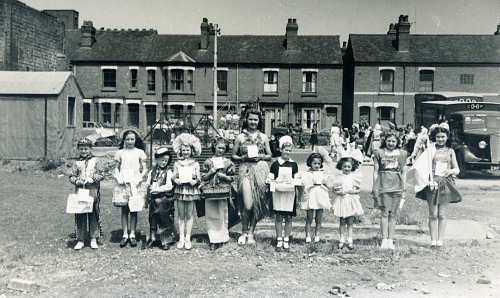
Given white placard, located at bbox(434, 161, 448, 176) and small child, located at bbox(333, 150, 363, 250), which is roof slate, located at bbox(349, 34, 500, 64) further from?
small child, located at bbox(333, 150, 363, 250)

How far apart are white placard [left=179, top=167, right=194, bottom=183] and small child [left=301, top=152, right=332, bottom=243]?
1713 mm

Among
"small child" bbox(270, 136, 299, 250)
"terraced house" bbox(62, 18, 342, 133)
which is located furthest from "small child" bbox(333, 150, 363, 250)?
"terraced house" bbox(62, 18, 342, 133)

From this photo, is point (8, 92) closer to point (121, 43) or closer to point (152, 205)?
point (152, 205)

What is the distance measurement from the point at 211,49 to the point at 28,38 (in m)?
12.8

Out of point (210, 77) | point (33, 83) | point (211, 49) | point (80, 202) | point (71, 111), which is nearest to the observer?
point (80, 202)

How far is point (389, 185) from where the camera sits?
7.35m

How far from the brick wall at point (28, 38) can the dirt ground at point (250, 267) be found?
74.0ft

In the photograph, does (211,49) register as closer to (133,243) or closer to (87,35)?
(87,35)

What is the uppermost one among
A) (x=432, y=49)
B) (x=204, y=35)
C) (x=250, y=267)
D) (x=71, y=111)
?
(x=204, y=35)

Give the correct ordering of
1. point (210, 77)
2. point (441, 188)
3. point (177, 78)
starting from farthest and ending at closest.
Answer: point (177, 78) < point (210, 77) < point (441, 188)

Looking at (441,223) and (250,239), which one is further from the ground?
(441,223)

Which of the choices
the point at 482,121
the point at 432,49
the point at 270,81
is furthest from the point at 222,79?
the point at 482,121

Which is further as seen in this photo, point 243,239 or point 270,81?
point 270,81

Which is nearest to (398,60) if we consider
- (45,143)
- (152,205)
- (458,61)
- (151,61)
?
(458,61)
